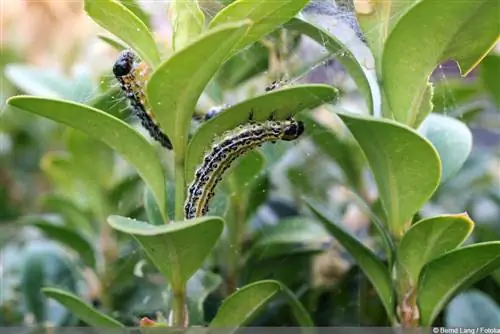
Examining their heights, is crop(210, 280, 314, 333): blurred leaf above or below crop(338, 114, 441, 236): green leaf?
below

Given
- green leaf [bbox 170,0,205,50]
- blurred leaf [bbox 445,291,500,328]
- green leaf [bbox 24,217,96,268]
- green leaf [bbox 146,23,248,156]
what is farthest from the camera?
green leaf [bbox 24,217,96,268]

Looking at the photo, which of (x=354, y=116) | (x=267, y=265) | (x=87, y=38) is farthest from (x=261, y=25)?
(x=87, y=38)

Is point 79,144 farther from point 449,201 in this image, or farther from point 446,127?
point 449,201

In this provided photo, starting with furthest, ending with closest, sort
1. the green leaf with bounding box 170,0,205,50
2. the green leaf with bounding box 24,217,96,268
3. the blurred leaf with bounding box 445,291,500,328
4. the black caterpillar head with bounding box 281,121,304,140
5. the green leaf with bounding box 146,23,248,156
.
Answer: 1. the green leaf with bounding box 24,217,96,268
2. the blurred leaf with bounding box 445,291,500,328
3. the black caterpillar head with bounding box 281,121,304,140
4. the green leaf with bounding box 170,0,205,50
5. the green leaf with bounding box 146,23,248,156

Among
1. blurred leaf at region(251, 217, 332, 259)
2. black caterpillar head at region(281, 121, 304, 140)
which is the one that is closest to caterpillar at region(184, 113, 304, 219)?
black caterpillar head at region(281, 121, 304, 140)

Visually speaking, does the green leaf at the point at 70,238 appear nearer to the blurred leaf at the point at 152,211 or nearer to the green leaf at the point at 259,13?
the blurred leaf at the point at 152,211

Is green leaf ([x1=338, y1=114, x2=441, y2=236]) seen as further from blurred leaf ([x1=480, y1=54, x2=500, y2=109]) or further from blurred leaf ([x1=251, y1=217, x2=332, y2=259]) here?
blurred leaf ([x1=480, y1=54, x2=500, y2=109])

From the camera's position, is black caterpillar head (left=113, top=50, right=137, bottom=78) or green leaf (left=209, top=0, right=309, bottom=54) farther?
black caterpillar head (left=113, top=50, right=137, bottom=78)
